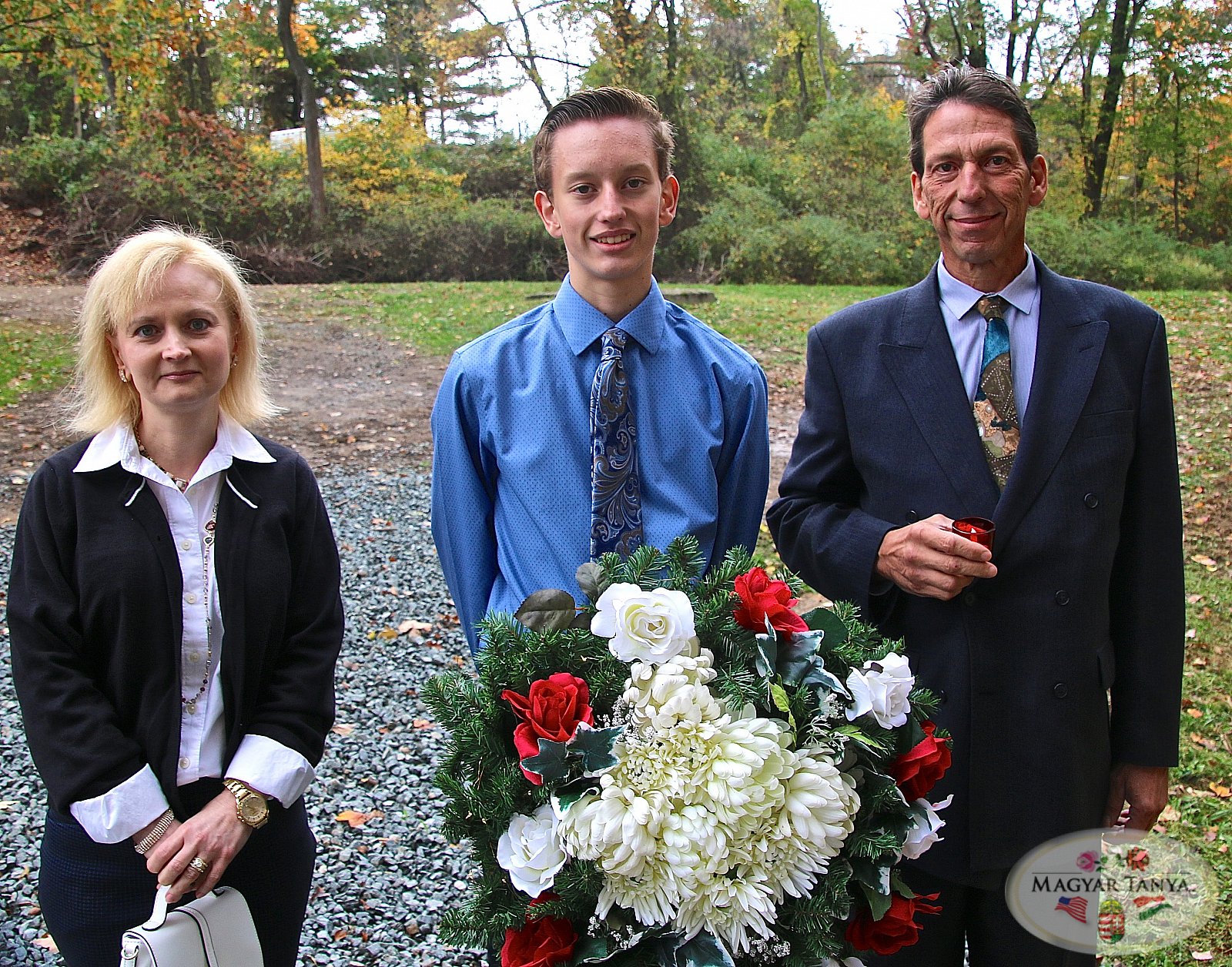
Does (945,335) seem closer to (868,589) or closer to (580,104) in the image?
(868,589)

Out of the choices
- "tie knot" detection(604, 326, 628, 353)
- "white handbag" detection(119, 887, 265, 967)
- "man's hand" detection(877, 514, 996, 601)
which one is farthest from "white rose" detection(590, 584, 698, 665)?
"white handbag" detection(119, 887, 265, 967)

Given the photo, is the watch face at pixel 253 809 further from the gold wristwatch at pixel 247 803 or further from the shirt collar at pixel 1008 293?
the shirt collar at pixel 1008 293

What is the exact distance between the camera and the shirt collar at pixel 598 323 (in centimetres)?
230

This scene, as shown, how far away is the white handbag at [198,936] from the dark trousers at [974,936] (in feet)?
4.34

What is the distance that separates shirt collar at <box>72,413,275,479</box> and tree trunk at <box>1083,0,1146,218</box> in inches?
723

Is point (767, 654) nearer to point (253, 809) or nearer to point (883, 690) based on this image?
point (883, 690)

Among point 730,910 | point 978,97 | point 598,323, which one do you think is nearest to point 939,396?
point 978,97

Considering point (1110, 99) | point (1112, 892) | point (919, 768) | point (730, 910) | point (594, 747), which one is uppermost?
point (1110, 99)

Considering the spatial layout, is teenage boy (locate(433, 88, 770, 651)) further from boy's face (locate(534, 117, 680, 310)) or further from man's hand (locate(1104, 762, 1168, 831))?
man's hand (locate(1104, 762, 1168, 831))

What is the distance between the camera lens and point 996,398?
7.33 feet

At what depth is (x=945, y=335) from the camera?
2.26 metres

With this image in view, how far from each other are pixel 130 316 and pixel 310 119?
62.8 feet

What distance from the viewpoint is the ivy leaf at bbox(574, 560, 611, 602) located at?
1740mm

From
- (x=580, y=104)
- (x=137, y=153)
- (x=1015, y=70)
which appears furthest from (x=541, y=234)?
(x=580, y=104)
